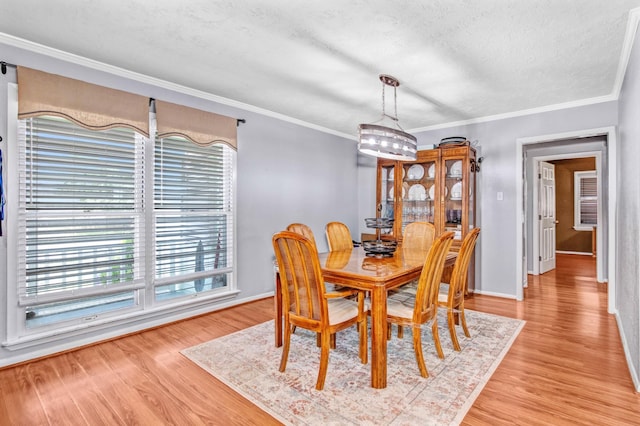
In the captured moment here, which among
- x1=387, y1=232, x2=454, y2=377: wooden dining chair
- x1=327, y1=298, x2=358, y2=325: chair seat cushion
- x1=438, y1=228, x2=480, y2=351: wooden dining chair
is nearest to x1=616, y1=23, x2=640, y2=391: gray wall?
x1=438, y1=228, x2=480, y2=351: wooden dining chair

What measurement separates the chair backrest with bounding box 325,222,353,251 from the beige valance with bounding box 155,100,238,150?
1.46 meters

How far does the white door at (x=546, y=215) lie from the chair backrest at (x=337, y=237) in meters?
4.10

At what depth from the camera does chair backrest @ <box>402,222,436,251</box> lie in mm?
3699

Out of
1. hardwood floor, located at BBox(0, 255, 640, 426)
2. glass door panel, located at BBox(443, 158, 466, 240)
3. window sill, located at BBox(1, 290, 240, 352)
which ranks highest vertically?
glass door panel, located at BBox(443, 158, 466, 240)

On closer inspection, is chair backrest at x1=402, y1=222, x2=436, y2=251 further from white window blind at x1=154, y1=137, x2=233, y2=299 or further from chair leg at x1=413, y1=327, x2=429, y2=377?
white window blind at x1=154, y1=137, x2=233, y2=299

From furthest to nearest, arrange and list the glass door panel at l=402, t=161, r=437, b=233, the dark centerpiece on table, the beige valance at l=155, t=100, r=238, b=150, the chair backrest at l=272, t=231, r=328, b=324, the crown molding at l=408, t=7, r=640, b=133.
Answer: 1. the glass door panel at l=402, t=161, r=437, b=233
2. the beige valance at l=155, t=100, r=238, b=150
3. the dark centerpiece on table
4. the crown molding at l=408, t=7, r=640, b=133
5. the chair backrest at l=272, t=231, r=328, b=324

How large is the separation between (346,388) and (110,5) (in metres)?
2.82

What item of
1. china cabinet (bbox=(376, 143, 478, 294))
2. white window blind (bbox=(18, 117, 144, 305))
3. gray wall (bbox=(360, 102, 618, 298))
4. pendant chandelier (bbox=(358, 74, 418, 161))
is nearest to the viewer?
white window blind (bbox=(18, 117, 144, 305))

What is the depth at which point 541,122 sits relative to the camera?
13.3ft

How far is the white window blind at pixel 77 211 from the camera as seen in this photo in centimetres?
254

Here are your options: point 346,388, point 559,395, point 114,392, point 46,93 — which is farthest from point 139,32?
point 559,395

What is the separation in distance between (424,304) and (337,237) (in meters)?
1.56

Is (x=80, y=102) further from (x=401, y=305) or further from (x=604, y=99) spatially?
(x=604, y=99)

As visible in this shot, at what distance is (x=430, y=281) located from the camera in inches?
89.4
